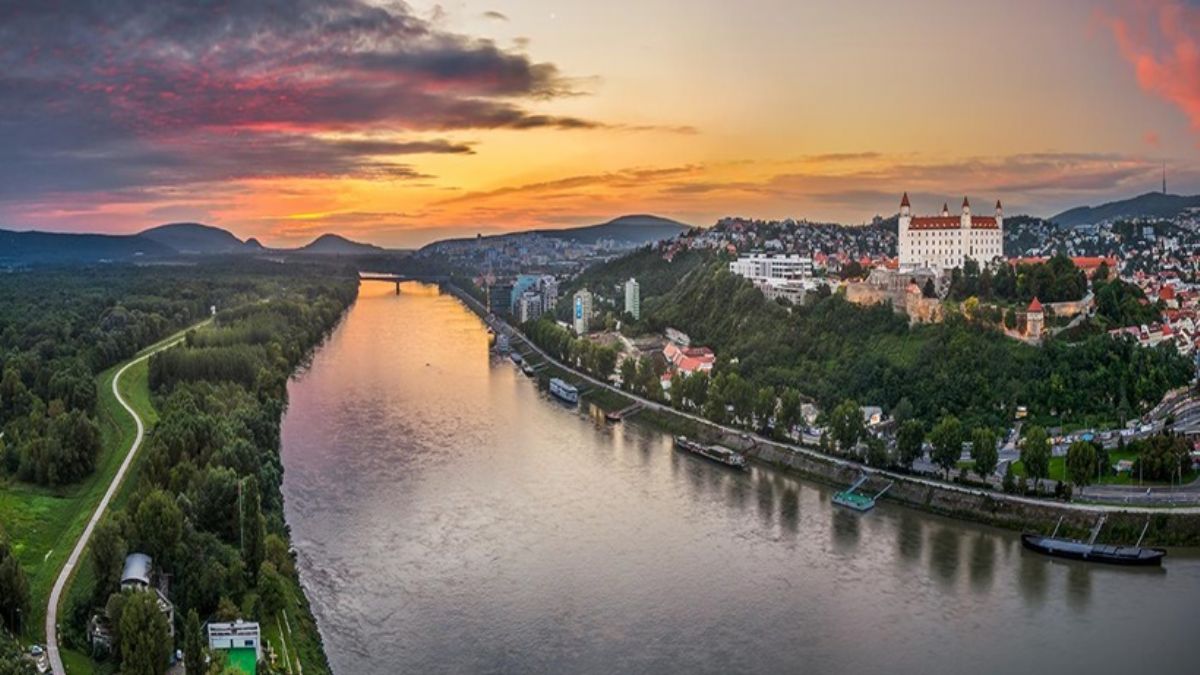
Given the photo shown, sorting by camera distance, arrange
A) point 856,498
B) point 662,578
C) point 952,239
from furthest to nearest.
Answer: point 952,239, point 856,498, point 662,578

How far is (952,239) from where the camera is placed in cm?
2430

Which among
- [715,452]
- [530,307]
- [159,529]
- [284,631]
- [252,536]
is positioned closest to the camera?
[284,631]

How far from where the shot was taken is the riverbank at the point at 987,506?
11.8m

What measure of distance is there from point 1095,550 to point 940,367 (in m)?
5.75

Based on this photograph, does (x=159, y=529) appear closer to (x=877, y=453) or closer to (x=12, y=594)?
(x=12, y=594)

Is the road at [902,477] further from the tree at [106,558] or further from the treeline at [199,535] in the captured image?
the tree at [106,558]

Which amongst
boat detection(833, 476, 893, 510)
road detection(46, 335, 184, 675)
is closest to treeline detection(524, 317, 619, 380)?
boat detection(833, 476, 893, 510)

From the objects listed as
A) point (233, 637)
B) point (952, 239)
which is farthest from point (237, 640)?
point (952, 239)

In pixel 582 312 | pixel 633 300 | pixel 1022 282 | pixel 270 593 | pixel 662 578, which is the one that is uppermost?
pixel 1022 282

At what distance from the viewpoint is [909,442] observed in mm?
14039

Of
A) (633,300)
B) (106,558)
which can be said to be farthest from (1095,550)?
(633,300)

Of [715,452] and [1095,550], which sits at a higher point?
[715,452]

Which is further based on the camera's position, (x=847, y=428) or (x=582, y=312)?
(x=582, y=312)

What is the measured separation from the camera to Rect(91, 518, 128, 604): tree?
28.7ft
